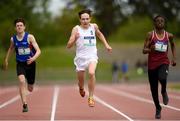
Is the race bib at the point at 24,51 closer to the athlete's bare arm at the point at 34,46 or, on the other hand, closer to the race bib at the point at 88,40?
the athlete's bare arm at the point at 34,46

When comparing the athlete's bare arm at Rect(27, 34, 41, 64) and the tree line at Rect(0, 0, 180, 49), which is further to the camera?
the tree line at Rect(0, 0, 180, 49)

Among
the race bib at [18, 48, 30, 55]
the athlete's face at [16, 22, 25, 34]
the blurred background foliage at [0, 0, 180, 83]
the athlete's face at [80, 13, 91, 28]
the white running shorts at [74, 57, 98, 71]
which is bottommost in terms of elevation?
the white running shorts at [74, 57, 98, 71]

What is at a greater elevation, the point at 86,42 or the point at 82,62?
the point at 86,42

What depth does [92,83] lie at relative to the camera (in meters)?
16.9

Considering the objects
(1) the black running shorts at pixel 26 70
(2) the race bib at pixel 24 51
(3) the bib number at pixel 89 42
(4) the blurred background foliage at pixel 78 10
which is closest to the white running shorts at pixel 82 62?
(3) the bib number at pixel 89 42

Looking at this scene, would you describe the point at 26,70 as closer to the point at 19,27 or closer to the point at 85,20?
the point at 19,27

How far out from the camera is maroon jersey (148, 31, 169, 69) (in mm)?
16172

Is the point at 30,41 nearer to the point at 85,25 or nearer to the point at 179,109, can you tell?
the point at 85,25

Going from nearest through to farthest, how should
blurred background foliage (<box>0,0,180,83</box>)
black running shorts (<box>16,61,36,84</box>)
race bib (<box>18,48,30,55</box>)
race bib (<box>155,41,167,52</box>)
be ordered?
race bib (<box>155,41,167,52</box>), race bib (<box>18,48,30,55</box>), black running shorts (<box>16,61,36,84</box>), blurred background foliage (<box>0,0,180,83</box>)

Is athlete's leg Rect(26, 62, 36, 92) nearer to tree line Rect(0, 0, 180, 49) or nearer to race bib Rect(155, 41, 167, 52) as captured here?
race bib Rect(155, 41, 167, 52)

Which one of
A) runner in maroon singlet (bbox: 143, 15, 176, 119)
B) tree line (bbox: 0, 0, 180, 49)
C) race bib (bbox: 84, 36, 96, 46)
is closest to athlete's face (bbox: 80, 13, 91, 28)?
race bib (bbox: 84, 36, 96, 46)

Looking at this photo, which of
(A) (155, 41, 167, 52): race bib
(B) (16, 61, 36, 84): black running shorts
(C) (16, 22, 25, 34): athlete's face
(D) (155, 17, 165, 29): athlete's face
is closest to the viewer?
(D) (155, 17, 165, 29): athlete's face

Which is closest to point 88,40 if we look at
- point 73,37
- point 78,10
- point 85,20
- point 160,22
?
point 73,37

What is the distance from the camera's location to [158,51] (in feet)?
53.2
